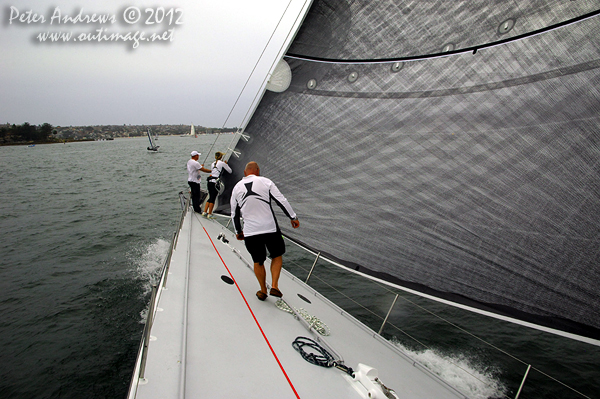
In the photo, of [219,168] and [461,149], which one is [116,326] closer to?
[219,168]

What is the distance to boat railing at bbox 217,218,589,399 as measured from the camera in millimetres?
3277

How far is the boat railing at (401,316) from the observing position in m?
3.28

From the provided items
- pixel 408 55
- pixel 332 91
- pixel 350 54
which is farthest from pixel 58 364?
pixel 408 55

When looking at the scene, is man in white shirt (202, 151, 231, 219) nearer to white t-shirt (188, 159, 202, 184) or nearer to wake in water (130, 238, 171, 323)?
white t-shirt (188, 159, 202, 184)

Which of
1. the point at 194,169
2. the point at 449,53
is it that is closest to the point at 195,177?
the point at 194,169

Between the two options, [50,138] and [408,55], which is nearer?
[408,55]

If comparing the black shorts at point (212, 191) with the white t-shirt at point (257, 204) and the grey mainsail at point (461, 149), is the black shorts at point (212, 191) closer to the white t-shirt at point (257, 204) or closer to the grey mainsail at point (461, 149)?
the grey mainsail at point (461, 149)

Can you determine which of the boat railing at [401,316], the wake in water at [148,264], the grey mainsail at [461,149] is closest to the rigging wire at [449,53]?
the grey mainsail at [461,149]

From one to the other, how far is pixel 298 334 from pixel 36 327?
392 cm

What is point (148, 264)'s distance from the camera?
5.93 meters

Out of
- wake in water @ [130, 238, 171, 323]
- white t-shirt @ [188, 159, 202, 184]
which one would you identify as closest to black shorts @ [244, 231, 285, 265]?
wake in water @ [130, 238, 171, 323]

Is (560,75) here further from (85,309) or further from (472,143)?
(85,309)

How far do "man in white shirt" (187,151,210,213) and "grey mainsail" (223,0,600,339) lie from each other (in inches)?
129

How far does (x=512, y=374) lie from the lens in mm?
3359
